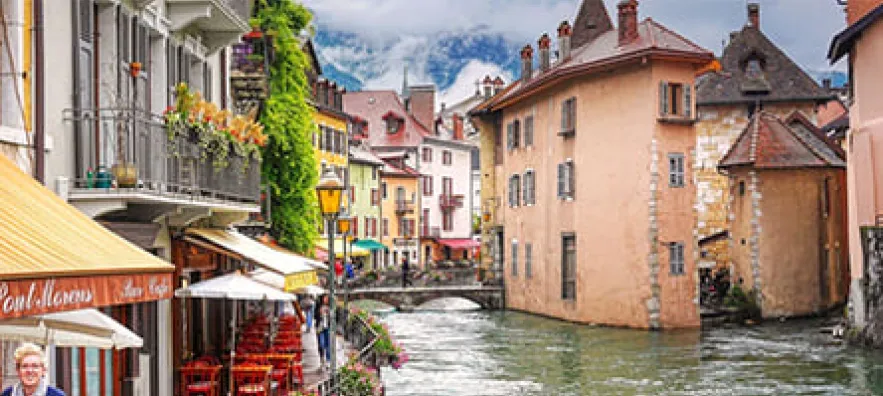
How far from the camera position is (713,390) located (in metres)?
24.5

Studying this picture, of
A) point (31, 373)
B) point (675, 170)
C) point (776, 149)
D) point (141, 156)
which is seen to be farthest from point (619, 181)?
point (31, 373)

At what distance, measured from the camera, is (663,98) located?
37188mm

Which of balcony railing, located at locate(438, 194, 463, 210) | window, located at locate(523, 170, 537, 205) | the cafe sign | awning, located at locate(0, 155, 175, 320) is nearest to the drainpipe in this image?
awning, located at locate(0, 155, 175, 320)

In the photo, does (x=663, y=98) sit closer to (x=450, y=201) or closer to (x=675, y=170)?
(x=675, y=170)

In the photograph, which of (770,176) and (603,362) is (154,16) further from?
(770,176)

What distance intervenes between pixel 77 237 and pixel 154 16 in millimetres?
7134

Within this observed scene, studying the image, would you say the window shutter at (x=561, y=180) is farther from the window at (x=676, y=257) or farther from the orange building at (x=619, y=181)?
the window at (x=676, y=257)

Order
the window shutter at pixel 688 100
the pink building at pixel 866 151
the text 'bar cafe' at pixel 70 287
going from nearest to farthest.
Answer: the text 'bar cafe' at pixel 70 287 → the pink building at pixel 866 151 → the window shutter at pixel 688 100

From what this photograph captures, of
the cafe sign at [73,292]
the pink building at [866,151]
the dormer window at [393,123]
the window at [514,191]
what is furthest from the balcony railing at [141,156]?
the dormer window at [393,123]

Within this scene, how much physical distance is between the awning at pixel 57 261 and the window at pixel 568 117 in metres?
32.9

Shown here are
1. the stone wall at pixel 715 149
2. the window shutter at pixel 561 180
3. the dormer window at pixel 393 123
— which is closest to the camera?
the window shutter at pixel 561 180

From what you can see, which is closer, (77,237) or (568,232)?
(77,237)

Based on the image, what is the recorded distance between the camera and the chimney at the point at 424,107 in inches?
3142

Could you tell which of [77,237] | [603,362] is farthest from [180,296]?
[603,362]
